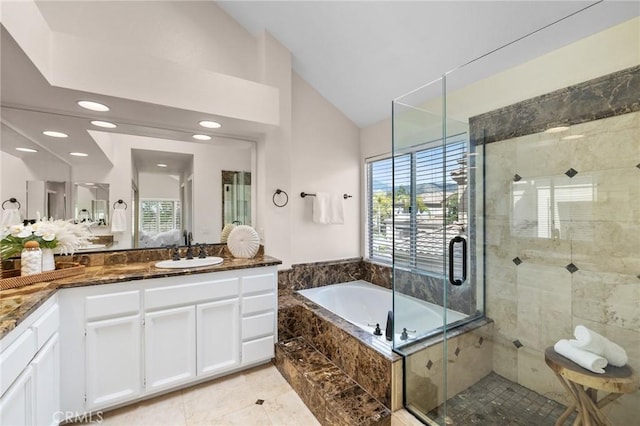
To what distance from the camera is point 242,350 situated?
7.32 ft

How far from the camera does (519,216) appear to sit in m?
2.14

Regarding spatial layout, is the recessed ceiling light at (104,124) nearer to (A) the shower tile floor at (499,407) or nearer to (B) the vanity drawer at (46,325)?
(B) the vanity drawer at (46,325)

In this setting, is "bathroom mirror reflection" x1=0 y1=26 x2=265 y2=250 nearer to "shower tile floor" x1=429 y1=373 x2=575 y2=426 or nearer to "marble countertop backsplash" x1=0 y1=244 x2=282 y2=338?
"marble countertop backsplash" x1=0 y1=244 x2=282 y2=338

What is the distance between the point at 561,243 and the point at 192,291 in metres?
2.66

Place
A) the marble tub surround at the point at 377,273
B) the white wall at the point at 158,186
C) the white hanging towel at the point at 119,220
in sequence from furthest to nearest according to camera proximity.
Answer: the marble tub surround at the point at 377,273 → the white wall at the point at 158,186 → the white hanging towel at the point at 119,220

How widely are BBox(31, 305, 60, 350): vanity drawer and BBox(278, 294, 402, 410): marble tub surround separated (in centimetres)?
152

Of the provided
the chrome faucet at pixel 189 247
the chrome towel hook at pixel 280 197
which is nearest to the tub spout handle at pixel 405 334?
the chrome towel hook at pixel 280 197

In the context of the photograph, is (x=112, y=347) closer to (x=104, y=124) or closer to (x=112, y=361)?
(x=112, y=361)

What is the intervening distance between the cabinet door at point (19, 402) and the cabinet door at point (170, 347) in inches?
24.8

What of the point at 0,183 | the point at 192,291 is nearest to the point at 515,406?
the point at 192,291

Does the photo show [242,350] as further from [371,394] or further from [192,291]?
[371,394]

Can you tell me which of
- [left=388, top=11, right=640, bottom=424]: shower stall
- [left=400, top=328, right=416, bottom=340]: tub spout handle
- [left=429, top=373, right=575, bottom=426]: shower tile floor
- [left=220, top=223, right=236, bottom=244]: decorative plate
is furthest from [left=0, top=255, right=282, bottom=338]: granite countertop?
[left=429, top=373, right=575, bottom=426]: shower tile floor

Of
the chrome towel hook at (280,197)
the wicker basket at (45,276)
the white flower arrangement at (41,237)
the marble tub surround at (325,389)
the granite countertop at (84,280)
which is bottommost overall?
the marble tub surround at (325,389)

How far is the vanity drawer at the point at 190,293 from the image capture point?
1.89 metres
